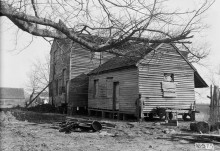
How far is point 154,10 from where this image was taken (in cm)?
650

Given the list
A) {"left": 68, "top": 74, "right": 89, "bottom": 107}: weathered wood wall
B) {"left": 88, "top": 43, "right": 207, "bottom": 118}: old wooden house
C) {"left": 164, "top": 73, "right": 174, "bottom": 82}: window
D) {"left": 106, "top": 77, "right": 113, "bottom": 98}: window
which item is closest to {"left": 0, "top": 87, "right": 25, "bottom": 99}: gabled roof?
{"left": 68, "top": 74, "right": 89, "bottom": 107}: weathered wood wall

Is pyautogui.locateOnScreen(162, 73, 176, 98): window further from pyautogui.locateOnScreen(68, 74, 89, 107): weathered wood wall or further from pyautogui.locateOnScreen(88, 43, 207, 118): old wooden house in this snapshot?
pyautogui.locateOnScreen(68, 74, 89, 107): weathered wood wall

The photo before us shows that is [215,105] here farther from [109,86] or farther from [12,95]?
[12,95]

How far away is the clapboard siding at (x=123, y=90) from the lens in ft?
61.2

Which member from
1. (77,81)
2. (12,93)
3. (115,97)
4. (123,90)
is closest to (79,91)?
(77,81)

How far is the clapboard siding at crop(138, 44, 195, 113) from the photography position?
18.4 metres

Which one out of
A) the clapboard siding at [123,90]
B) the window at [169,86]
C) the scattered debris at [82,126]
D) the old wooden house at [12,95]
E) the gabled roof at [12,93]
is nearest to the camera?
the scattered debris at [82,126]

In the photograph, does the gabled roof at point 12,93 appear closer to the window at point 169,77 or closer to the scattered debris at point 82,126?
the window at point 169,77

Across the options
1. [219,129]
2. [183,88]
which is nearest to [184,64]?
[183,88]

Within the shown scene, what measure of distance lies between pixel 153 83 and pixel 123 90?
89.7 inches

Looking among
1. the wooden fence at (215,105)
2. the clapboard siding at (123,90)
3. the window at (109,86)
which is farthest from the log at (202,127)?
the window at (109,86)

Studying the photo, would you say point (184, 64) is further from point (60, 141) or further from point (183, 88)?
point (60, 141)

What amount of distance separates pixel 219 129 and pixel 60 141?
7.68m

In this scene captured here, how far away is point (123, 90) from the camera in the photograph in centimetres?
1978
